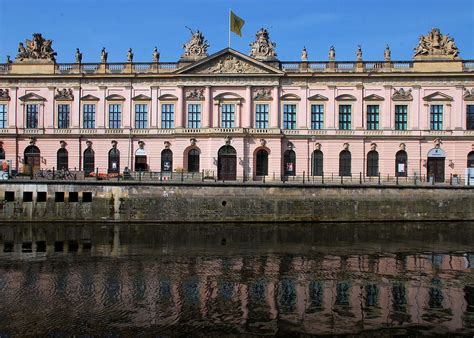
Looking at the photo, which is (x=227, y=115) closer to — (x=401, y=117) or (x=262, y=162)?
(x=262, y=162)

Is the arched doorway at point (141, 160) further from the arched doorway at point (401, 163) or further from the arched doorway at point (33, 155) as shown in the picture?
the arched doorway at point (401, 163)

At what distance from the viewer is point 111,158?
52.7 m

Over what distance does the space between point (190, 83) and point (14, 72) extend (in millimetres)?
20259

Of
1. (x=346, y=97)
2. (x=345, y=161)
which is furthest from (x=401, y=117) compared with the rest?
(x=345, y=161)

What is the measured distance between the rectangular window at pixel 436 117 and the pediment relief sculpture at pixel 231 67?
1924 centimetres

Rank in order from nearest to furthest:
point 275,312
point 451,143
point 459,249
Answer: point 275,312
point 459,249
point 451,143

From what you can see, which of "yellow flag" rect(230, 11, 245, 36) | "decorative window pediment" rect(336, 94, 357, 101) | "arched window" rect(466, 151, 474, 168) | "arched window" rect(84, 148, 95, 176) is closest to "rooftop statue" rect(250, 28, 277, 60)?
"yellow flag" rect(230, 11, 245, 36)

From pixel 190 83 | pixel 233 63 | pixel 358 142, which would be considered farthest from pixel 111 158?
pixel 358 142

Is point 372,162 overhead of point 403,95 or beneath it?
beneath

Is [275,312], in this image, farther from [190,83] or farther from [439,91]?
[439,91]

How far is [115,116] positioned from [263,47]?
60.9 ft

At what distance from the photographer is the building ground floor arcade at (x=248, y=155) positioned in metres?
50.6

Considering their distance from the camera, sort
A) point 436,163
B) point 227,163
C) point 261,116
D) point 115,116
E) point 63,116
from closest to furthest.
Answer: point 436,163 → point 227,163 → point 261,116 → point 115,116 → point 63,116

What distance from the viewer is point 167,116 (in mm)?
52594
